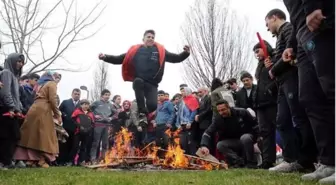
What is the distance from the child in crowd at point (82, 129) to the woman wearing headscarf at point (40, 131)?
74.3 inches

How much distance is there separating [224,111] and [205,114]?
152 centimetres

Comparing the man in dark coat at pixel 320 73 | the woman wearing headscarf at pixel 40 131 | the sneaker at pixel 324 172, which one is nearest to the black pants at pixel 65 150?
the woman wearing headscarf at pixel 40 131

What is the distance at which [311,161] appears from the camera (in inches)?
213

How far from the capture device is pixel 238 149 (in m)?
8.27

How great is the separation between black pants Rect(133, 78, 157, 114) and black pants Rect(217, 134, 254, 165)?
1.69 meters

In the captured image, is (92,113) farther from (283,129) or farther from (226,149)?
(283,129)

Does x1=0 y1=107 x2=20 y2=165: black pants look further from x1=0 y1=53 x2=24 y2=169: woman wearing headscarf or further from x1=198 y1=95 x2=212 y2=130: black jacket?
x1=198 y1=95 x2=212 y2=130: black jacket

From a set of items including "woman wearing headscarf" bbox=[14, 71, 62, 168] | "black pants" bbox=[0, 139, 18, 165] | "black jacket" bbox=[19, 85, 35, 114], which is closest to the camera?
"black pants" bbox=[0, 139, 18, 165]

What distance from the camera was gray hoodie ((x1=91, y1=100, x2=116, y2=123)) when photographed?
1159 centimetres

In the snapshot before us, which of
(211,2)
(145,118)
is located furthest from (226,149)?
(211,2)

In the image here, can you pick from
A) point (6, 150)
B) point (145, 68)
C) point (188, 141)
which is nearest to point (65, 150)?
point (188, 141)

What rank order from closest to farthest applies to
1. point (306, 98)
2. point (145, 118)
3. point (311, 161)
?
1. point (306, 98)
2. point (311, 161)
3. point (145, 118)

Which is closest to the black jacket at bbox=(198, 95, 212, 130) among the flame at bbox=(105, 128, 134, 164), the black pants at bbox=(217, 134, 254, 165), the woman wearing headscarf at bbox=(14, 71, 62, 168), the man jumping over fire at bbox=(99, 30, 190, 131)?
the black pants at bbox=(217, 134, 254, 165)

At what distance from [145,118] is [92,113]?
4.31 meters
